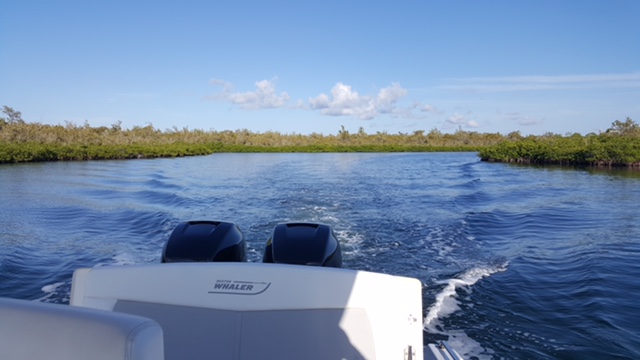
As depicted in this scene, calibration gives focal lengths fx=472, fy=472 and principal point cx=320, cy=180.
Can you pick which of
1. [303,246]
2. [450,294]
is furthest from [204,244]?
[450,294]

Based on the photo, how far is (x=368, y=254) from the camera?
213 inches

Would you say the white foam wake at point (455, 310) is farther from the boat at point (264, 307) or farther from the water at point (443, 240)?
the boat at point (264, 307)

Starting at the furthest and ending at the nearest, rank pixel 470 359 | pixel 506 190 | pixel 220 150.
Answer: pixel 220 150, pixel 506 190, pixel 470 359

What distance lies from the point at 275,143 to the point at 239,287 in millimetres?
46020

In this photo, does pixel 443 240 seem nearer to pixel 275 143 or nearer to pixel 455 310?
pixel 455 310

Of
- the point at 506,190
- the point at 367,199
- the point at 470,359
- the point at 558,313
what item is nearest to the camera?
the point at 470,359

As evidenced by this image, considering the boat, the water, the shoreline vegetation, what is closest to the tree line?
the shoreline vegetation

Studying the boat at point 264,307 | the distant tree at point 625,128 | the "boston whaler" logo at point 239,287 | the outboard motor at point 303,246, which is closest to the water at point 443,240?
the outboard motor at point 303,246

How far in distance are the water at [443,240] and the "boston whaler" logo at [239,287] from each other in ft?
6.31

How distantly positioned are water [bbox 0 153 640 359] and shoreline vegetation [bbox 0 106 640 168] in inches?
396

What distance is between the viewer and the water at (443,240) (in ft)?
11.7

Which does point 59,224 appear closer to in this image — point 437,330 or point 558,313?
point 437,330

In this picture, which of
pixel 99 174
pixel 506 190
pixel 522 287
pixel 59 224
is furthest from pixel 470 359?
pixel 99 174

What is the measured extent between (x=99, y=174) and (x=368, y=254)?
13181 mm
